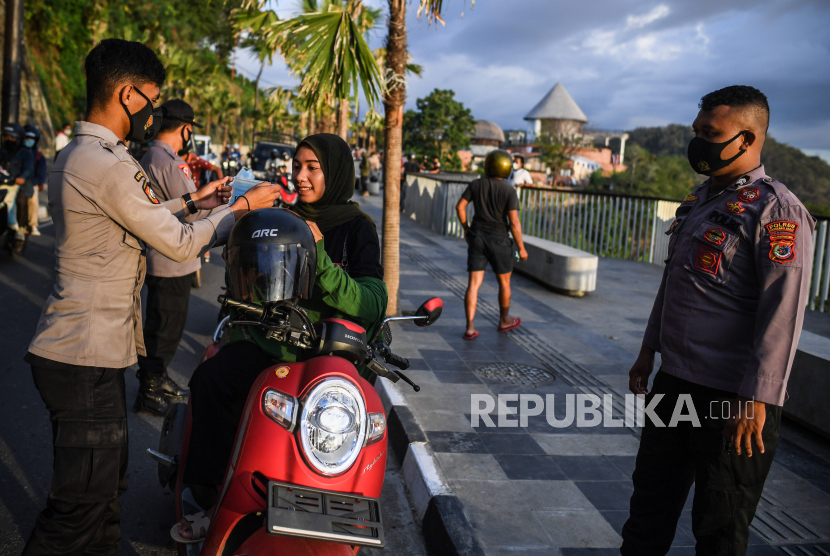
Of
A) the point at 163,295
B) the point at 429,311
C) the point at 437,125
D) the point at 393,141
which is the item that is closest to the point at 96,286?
the point at 429,311

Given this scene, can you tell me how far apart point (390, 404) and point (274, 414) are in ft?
8.77

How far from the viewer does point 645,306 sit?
9227 millimetres

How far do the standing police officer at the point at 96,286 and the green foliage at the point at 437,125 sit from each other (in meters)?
45.7

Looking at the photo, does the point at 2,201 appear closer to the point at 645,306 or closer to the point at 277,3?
the point at 277,3

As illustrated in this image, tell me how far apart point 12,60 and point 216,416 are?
13.0 m

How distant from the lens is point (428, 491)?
11.4 ft

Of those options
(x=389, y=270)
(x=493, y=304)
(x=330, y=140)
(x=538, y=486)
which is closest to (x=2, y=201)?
(x=389, y=270)

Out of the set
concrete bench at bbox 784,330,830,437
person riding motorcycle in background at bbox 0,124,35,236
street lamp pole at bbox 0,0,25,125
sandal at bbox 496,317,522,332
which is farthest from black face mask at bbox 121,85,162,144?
street lamp pole at bbox 0,0,25,125

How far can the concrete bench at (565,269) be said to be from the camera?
951 cm

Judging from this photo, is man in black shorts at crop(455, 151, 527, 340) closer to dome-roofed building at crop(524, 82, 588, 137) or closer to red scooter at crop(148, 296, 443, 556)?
red scooter at crop(148, 296, 443, 556)

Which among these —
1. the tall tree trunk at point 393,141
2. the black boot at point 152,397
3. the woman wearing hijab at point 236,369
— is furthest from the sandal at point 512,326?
the woman wearing hijab at point 236,369

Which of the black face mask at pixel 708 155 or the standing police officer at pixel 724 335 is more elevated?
the black face mask at pixel 708 155

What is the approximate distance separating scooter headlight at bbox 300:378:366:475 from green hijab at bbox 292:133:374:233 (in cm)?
113

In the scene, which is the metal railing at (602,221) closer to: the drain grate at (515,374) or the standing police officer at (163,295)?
the drain grate at (515,374)
